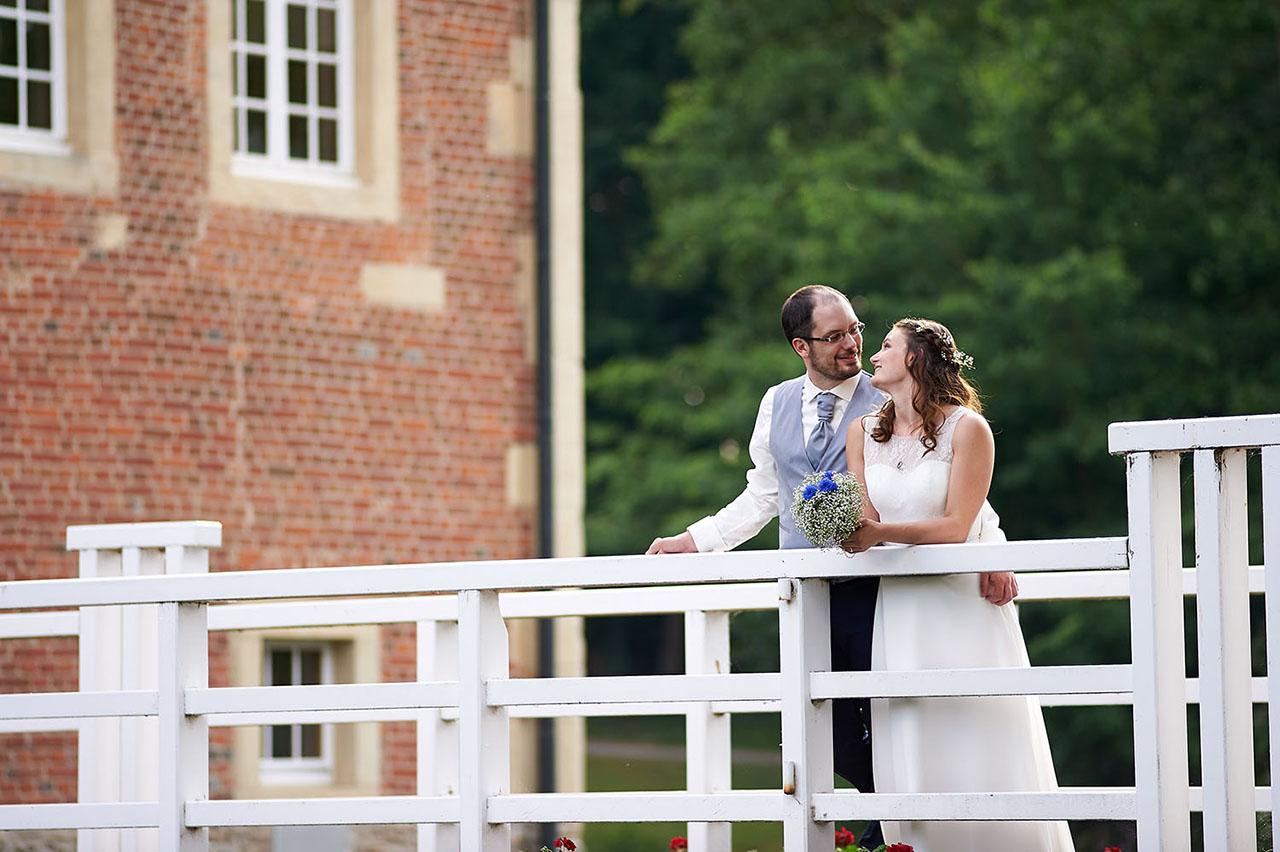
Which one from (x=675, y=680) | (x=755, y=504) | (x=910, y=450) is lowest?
(x=675, y=680)

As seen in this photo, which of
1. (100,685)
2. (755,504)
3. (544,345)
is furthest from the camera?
(544,345)

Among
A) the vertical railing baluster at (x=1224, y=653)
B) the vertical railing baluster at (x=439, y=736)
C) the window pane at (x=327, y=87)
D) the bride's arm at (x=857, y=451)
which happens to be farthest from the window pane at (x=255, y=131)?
the vertical railing baluster at (x=1224, y=653)

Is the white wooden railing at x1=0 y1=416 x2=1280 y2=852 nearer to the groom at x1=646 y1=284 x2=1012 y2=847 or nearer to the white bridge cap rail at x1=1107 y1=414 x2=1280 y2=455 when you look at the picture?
the white bridge cap rail at x1=1107 y1=414 x2=1280 y2=455

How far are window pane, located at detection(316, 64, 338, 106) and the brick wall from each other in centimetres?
42

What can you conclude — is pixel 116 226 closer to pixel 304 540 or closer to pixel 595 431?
pixel 304 540

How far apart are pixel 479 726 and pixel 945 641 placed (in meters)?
1.31

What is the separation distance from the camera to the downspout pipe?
42.1 feet

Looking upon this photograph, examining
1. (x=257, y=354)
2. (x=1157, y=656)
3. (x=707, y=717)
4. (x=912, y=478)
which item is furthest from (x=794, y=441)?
(x=257, y=354)

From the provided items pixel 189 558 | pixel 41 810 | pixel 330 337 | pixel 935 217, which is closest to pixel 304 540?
pixel 330 337

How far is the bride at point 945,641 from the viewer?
18.7 ft

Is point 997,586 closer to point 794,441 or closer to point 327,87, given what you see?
point 794,441

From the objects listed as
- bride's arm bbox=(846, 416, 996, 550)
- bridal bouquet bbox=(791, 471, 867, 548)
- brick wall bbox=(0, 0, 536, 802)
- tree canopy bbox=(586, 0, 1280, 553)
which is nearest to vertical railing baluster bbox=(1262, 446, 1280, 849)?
bride's arm bbox=(846, 416, 996, 550)

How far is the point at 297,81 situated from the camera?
1257 centimetres

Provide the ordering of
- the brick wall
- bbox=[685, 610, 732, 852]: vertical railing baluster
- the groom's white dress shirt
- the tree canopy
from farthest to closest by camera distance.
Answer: the tree canopy
the brick wall
bbox=[685, 610, 732, 852]: vertical railing baluster
the groom's white dress shirt
